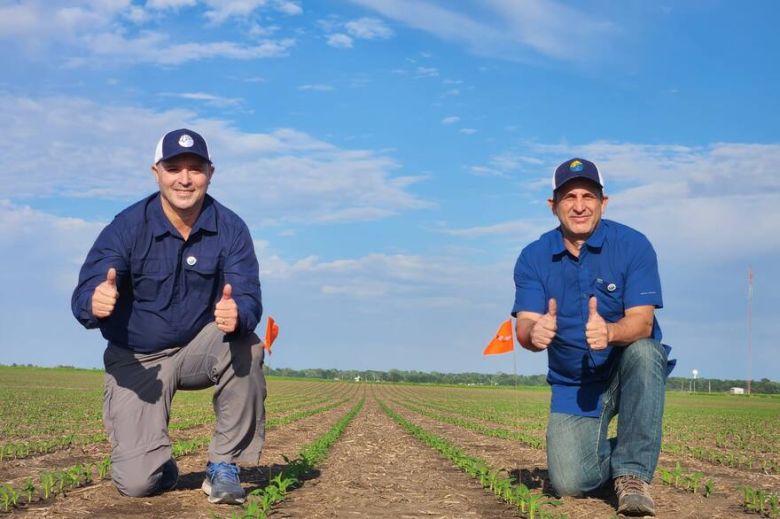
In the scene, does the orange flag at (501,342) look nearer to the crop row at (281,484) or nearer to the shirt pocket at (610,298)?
the crop row at (281,484)

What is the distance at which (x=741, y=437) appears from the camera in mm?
17109

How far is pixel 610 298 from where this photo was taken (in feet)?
18.2

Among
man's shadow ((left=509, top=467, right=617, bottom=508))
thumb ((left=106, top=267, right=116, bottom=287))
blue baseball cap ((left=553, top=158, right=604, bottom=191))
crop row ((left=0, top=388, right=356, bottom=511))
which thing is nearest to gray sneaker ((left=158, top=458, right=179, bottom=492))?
crop row ((left=0, top=388, right=356, bottom=511))

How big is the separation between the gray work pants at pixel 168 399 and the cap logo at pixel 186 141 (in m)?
1.23

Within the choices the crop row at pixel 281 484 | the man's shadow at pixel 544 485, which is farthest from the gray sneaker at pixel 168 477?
the man's shadow at pixel 544 485

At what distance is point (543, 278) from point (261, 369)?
206cm

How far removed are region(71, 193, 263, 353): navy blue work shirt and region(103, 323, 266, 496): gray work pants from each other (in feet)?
0.42

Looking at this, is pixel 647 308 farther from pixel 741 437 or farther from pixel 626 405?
pixel 741 437

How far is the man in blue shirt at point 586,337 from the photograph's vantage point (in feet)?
17.4

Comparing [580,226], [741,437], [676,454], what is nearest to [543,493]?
[580,226]

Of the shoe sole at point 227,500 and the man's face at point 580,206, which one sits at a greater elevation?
the man's face at point 580,206

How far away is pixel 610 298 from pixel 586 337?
1.80ft

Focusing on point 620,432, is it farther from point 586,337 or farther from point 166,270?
point 166,270

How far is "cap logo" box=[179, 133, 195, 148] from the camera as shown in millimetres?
5312
